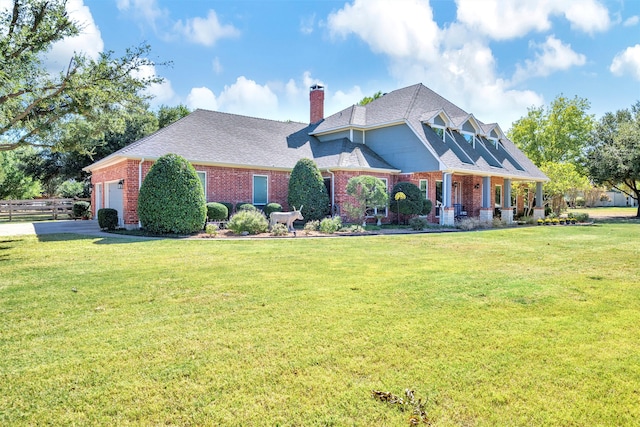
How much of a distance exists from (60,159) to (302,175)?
85.9 feet

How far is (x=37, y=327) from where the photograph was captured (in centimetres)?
426

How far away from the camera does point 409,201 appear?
19.3 meters

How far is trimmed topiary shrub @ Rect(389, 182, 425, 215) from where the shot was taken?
63.1 feet

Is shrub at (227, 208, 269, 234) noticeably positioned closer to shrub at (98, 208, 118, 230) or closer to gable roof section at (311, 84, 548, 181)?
shrub at (98, 208, 118, 230)

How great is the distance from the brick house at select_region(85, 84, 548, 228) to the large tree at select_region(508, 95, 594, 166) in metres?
18.2

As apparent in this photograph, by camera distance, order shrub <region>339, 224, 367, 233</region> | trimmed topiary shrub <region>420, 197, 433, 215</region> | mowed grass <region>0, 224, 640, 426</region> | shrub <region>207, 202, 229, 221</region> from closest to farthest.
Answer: mowed grass <region>0, 224, 640, 426</region>
shrub <region>339, 224, 367, 233</region>
shrub <region>207, 202, 229, 221</region>
trimmed topiary shrub <region>420, 197, 433, 215</region>

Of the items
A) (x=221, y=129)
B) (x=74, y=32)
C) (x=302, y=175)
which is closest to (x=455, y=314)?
(x=74, y=32)

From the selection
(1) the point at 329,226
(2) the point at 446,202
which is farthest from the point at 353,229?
(2) the point at 446,202

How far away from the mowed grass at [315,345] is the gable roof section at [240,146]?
10.8 metres

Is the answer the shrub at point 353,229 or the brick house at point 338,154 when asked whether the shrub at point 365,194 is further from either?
the brick house at point 338,154

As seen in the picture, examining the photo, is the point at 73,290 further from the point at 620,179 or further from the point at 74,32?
the point at 620,179

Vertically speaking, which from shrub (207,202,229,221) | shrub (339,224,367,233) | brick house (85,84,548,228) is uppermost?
brick house (85,84,548,228)

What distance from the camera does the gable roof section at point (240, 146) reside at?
17.4m

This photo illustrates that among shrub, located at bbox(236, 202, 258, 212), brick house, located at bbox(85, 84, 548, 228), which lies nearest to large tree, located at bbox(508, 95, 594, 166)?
brick house, located at bbox(85, 84, 548, 228)
